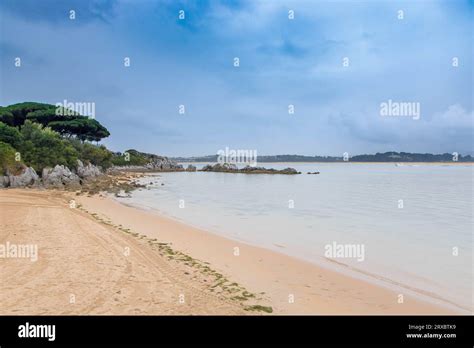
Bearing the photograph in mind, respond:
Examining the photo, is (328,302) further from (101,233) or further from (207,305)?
(101,233)

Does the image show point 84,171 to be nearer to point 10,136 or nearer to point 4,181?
point 10,136

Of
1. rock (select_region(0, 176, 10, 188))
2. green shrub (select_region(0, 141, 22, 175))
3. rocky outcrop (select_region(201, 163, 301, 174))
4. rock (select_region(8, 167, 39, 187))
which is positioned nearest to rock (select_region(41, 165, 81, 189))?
rock (select_region(8, 167, 39, 187))

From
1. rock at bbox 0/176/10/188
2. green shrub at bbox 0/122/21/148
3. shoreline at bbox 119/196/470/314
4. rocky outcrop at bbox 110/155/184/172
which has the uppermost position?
green shrub at bbox 0/122/21/148

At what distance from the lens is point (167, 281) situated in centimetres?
845

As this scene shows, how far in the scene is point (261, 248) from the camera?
537 inches

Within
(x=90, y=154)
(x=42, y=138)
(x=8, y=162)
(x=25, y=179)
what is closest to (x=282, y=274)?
(x=25, y=179)

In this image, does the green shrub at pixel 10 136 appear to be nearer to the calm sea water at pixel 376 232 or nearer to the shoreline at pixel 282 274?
the calm sea water at pixel 376 232

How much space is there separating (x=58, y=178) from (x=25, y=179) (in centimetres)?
403

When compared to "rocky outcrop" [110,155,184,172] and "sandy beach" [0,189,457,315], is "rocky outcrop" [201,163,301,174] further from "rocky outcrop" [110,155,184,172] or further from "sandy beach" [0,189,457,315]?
"sandy beach" [0,189,457,315]

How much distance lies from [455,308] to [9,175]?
1474 inches

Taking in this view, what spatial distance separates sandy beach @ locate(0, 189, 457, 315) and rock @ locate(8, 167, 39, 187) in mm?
21585

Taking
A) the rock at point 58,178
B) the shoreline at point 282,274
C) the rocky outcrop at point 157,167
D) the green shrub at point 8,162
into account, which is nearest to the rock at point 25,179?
the green shrub at point 8,162

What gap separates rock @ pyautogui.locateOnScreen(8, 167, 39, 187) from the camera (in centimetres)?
3195

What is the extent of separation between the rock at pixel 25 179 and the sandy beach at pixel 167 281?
21.6 meters
